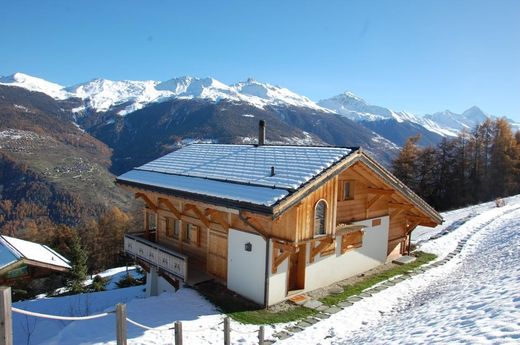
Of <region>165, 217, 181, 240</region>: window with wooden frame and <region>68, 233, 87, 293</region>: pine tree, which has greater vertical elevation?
<region>165, 217, 181, 240</region>: window with wooden frame

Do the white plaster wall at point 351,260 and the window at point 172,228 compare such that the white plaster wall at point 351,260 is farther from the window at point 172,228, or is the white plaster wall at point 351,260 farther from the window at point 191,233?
the window at point 172,228

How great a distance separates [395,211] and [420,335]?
35.6 feet

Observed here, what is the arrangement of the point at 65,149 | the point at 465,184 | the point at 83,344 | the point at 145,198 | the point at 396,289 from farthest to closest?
the point at 65,149, the point at 465,184, the point at 145,198, the point at 396,289, the point at 83,344

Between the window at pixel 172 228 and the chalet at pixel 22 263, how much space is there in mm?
7705

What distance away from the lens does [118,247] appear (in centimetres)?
4866

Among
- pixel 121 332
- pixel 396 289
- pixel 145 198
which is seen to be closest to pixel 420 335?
pixel 121 332

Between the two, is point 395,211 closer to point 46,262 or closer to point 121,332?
point 121,332

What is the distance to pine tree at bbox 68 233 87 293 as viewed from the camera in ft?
91.7

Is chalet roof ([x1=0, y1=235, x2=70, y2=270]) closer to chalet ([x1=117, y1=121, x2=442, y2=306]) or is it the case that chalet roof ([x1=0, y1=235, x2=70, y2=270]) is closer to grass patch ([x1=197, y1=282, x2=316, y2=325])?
chalet ([x1=117, y1=121, x2=442, y2=306])

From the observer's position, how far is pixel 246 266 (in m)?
12.7

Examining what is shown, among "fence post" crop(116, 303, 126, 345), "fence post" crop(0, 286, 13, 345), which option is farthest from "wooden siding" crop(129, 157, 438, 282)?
"fence post" crop(0, 286, 13, 345)

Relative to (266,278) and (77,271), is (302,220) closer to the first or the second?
(266,278)

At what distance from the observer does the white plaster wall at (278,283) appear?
12133mm

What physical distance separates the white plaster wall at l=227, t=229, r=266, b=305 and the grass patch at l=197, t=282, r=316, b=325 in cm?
→ 28
